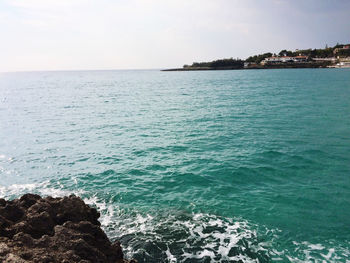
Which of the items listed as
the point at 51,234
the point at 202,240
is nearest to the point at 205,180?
the point at 202,240

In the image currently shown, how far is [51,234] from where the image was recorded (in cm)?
904

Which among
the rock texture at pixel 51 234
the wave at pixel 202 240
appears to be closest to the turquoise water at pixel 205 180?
the wave at pixel 202 240

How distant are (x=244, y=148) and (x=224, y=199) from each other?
1089 cm

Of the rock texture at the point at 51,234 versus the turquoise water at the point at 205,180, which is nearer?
the rock texture at the point at 51,234

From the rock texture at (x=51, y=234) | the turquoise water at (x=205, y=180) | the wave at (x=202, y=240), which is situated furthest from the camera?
the turquoise water at (x=205, y=180)

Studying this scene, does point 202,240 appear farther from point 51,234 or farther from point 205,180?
point 51,234

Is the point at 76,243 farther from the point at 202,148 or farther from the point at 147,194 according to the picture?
the point at 202,148

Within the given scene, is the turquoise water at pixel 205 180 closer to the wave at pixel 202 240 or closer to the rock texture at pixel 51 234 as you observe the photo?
the wave at pixel 202 240

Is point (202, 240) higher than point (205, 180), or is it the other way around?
point (205, 180)

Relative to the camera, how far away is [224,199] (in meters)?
16.8

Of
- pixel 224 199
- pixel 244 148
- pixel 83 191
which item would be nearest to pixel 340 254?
pixel 224 199

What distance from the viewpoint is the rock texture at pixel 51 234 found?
748 cm

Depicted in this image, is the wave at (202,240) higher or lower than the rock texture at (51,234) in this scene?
lower

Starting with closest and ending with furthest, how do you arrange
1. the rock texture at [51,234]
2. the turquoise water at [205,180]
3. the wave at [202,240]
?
the rock texture at [51,234], the wave at [202,240], the turquoise water at [205,180]
